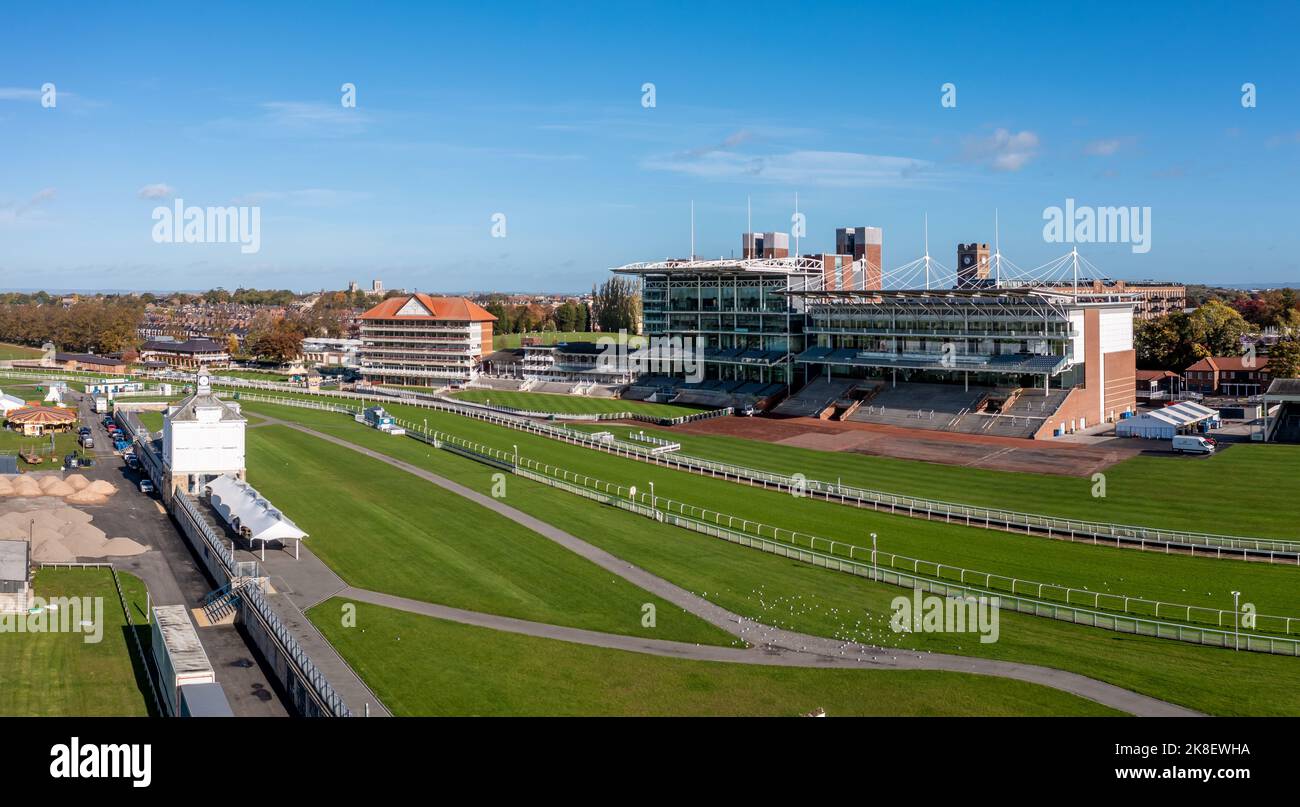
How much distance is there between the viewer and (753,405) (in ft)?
324

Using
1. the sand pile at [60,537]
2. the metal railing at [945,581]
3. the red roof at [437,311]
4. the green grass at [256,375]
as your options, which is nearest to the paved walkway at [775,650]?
the metal railing at [945,581]

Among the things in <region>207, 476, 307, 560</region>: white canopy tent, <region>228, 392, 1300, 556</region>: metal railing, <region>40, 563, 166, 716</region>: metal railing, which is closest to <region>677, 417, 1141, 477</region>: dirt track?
<region>228, 392, 1300, 556</region>: metal railing

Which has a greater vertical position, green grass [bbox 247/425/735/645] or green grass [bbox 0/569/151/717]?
green grass [bbox 247/425/735/645]

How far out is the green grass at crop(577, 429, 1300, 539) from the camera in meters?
52.4

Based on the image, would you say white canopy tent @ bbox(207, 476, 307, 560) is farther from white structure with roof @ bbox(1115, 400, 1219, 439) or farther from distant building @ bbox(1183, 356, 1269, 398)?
distant building @ bbox(1183, 356, 1269, 398)

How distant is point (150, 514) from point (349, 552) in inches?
592

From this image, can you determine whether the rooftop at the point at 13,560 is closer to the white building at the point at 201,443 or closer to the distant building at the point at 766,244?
the white building at the point at 201,443

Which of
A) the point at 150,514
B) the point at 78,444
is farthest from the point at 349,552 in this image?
the point at 78,444

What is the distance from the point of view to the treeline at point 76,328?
165125 millimetres

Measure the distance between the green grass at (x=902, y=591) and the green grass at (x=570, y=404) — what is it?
3731 centimetres

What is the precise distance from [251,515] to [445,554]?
9.01 meters

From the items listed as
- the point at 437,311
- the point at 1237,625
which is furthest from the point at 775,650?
the point at 437,311

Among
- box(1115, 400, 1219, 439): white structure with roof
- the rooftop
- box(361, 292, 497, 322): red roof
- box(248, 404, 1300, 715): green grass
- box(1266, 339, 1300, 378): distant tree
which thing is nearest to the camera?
box(248, 404, 1300, 715): green grass

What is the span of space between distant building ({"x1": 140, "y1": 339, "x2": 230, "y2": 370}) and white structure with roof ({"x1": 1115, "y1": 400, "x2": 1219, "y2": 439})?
114631 millimetres
